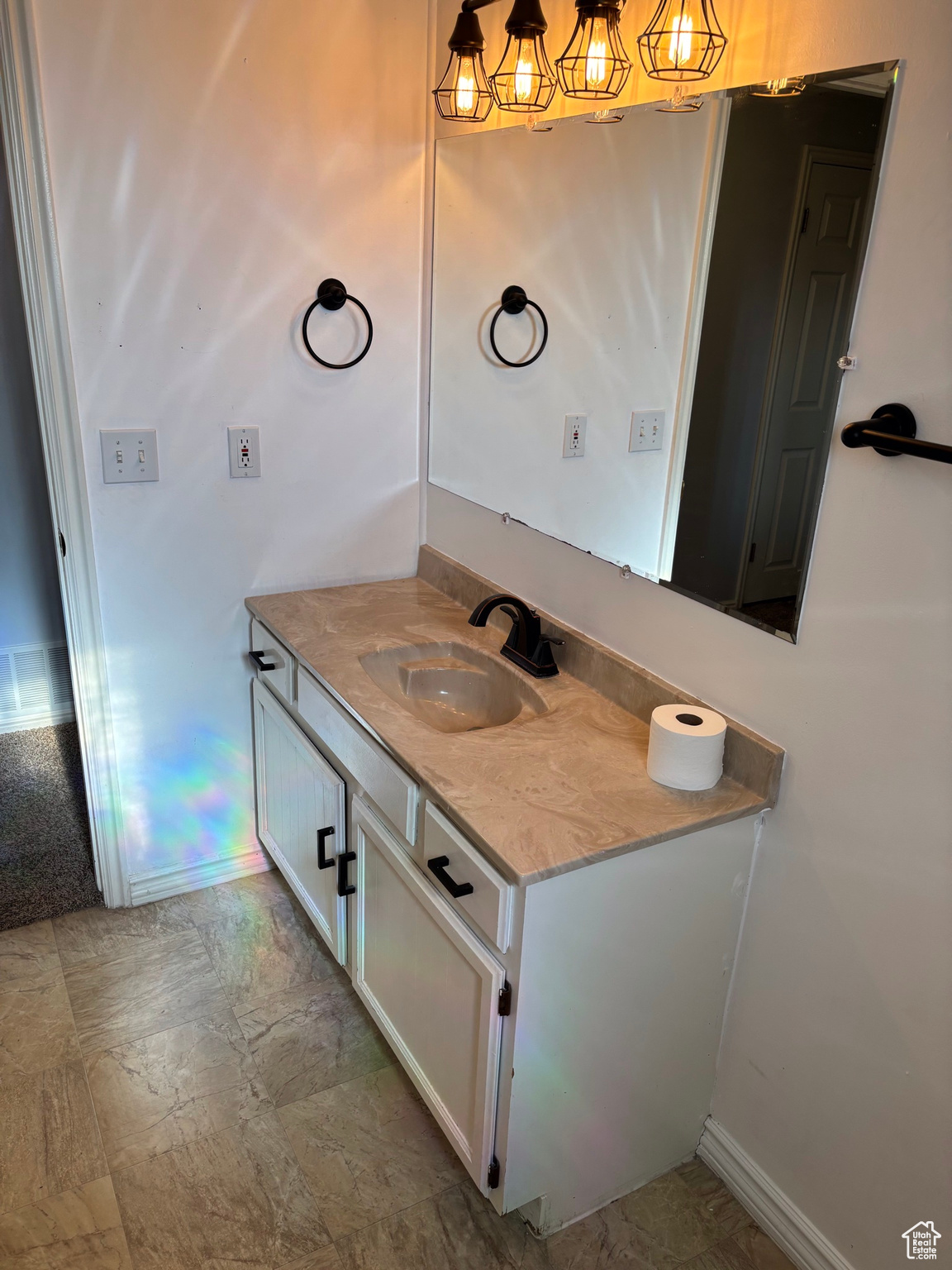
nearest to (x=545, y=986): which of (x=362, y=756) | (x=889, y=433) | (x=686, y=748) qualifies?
(x=686, y=748)

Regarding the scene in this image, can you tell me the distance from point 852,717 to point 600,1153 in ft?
2.91

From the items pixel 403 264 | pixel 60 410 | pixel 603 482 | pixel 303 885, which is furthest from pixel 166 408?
pixel 303 885

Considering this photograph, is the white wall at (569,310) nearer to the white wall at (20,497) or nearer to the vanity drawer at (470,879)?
the vanity drawer at (470,879)

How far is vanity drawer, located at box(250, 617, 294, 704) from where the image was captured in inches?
82.0

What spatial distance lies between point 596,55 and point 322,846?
1556 mm

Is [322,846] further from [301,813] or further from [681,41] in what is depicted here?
[681,41]

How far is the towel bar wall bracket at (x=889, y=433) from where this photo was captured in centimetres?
116

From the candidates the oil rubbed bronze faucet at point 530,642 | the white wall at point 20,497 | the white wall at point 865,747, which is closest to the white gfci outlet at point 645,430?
the white wall at point 865,747

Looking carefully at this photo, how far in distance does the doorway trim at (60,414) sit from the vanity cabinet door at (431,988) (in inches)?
30.9

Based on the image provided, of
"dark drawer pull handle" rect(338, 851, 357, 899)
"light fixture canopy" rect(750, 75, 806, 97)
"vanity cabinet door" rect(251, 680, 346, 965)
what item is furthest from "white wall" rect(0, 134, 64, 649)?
"light fixture canopy" rect(750, 75, 806, 97)

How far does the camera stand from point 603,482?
1.82 metres

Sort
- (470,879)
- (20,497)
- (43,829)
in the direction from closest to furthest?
(470,879), (43,829), (20,497)

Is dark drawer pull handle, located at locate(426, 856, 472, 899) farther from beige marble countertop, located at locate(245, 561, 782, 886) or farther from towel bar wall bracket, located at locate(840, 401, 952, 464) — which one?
towel bar wall bracket, located at locate(840, 401, 952, 464)

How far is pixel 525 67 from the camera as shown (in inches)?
68.8
